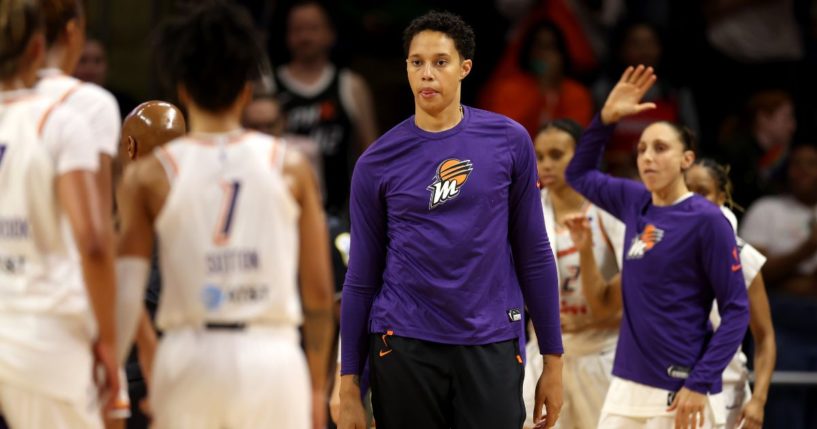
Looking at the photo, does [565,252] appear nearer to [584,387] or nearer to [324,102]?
[584,387]

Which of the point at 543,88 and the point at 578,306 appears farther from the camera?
the point at 543,88

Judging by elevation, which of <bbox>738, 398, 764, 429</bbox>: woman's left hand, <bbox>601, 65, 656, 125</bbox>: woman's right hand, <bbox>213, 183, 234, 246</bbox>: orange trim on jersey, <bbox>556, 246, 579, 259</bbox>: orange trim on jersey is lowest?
<bbox>738, 398, 764, 429</bbox>: woman's left hand

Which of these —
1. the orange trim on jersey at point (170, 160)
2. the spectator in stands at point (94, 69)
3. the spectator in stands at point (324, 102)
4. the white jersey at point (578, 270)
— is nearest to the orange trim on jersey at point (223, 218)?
the orange trim on jersey at point (170, 160)

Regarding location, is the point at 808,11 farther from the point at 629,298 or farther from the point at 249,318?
the point at 249,318

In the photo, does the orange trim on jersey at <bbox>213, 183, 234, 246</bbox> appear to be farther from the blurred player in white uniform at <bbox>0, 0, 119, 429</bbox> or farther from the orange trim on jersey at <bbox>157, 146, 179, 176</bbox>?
the blurred player in white uniform at <bbox>0, 0, 119, 429</bbox>

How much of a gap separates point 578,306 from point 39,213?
3.12 meters

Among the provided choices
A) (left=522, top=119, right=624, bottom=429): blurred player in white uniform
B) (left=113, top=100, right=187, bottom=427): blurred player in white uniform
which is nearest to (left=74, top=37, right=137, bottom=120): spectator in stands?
(left=113, top=100, right=187, bottom=427): blurred player in white uniform

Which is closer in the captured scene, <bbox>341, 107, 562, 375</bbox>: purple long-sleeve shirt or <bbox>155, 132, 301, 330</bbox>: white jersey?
<bbox>155, 132, 301, 330</bbox>: white jersey

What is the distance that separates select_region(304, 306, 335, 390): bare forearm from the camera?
13.2 feet

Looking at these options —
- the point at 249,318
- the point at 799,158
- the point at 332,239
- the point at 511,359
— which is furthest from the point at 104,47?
the point at 249,318

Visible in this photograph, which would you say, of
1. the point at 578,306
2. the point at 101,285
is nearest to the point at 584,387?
the point at 578,306

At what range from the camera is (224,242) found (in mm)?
3836

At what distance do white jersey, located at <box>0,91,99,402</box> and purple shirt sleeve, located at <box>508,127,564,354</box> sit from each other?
172 cm

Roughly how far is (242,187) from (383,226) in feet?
4.09
